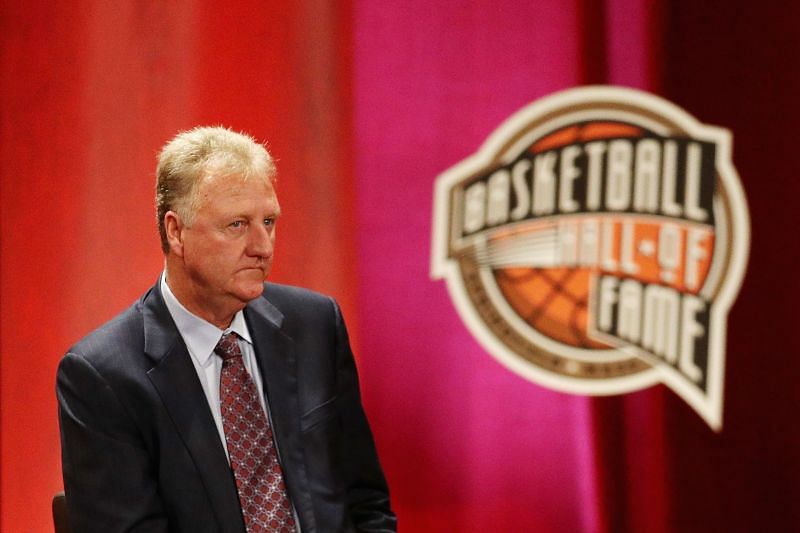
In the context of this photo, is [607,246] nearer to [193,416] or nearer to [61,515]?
[193,416]

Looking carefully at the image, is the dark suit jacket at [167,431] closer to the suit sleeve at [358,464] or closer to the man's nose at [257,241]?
the suit sleeve at [358,464]

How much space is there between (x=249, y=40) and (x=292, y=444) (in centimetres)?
100

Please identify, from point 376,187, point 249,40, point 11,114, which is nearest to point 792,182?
point 376,187

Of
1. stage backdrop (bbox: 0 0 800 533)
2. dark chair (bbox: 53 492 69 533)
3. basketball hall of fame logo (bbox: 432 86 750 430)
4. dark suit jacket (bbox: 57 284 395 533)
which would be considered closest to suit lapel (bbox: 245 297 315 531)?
dark suit jacket (bbox: 57 284 395 533)

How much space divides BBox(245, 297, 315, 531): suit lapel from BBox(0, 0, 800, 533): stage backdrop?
2.10ft

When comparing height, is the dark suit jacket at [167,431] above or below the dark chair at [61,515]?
above

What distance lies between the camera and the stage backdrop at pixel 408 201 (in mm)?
1937

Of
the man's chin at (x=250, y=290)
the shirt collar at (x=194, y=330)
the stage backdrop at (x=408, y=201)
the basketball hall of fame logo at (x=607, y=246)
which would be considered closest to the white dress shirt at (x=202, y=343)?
the shirt collar at (x=194, y=330)

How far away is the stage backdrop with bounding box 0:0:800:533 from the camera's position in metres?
1.94

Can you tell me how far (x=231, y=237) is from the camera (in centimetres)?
120

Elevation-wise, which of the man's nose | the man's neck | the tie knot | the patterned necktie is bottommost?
the patterned necktie

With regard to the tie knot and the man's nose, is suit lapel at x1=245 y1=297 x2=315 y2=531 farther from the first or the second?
the man's nose

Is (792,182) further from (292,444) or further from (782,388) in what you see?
(292,444)

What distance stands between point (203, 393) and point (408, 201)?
92 cm
